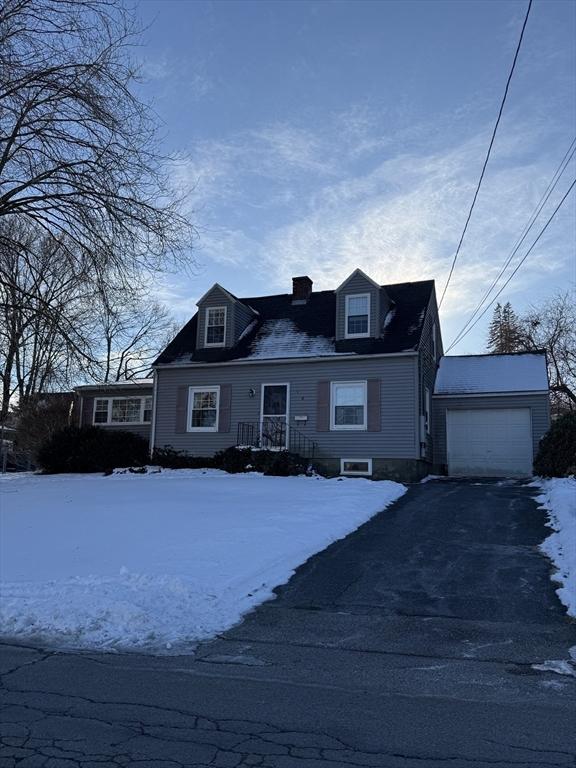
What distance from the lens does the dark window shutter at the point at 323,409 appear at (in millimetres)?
19500

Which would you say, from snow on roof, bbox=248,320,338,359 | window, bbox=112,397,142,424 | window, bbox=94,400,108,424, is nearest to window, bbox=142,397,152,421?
window, bbox=112,397,142,424

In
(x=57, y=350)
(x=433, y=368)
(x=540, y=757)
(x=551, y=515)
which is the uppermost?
(x=433, y=368)

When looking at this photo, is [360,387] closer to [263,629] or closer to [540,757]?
[263,629]

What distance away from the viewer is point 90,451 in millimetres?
21484

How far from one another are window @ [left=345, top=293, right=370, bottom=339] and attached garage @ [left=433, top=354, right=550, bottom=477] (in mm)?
3730

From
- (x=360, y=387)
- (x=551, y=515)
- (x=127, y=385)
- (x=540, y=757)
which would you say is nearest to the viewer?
(x=540, y=757)

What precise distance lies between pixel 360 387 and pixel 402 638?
14.0m

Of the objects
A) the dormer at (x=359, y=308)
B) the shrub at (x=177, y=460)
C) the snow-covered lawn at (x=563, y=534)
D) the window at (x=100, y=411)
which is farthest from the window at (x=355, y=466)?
the window at (x=100, y=411)

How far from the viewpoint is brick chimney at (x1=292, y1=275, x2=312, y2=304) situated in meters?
23.4

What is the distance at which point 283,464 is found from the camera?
17.8 m

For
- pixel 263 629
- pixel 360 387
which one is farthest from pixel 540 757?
pixel 360 387

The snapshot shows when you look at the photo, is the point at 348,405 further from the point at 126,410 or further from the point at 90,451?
the point at 126,410

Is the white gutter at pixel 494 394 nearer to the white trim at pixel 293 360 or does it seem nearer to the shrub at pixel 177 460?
the white trim at pixel 293 360

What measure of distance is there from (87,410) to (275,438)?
10.5 metres
